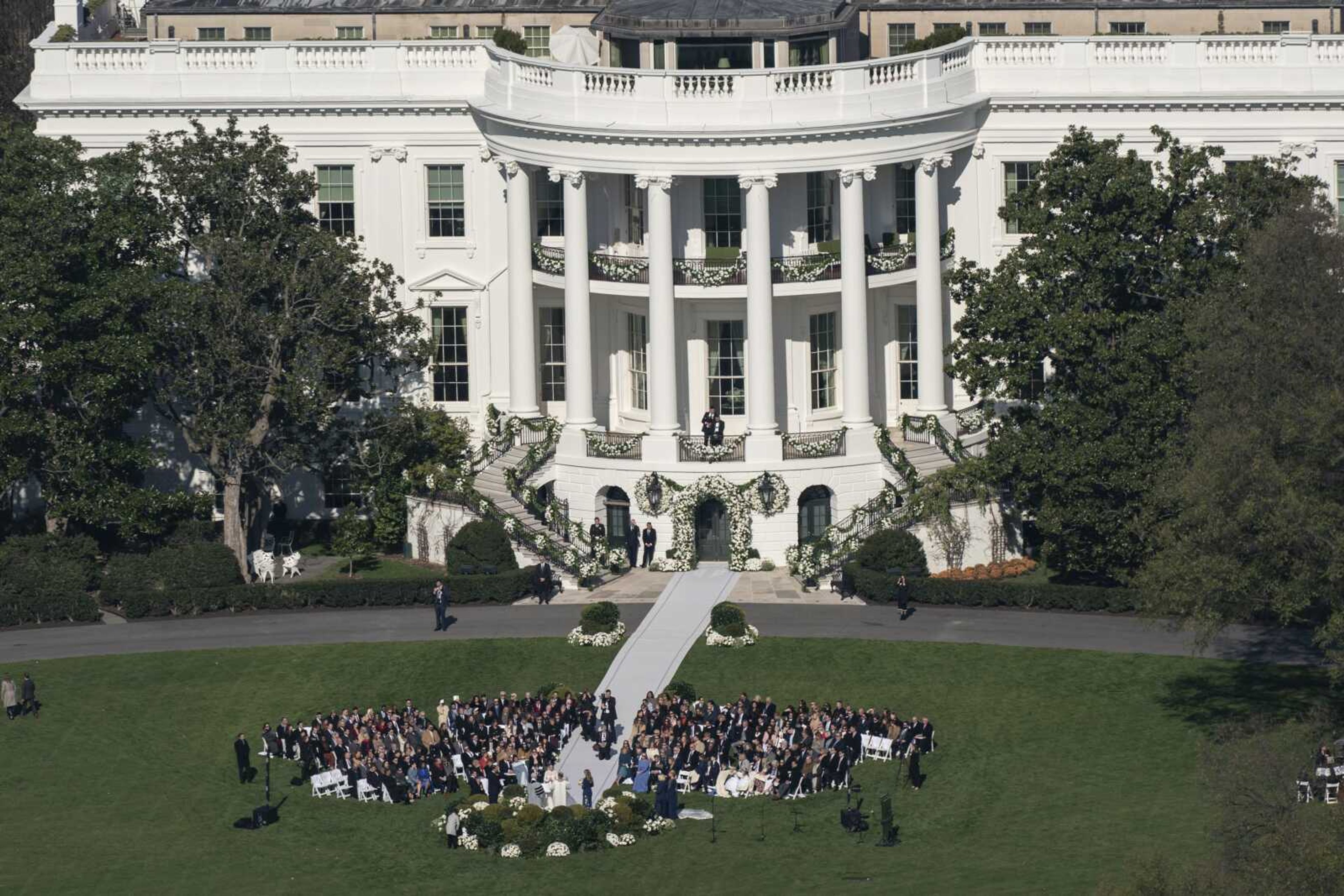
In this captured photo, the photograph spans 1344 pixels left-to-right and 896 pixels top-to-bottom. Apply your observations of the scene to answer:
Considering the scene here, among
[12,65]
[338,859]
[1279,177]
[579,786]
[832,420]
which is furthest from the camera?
[12,65]

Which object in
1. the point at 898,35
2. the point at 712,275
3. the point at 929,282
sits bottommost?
the point at 929,282

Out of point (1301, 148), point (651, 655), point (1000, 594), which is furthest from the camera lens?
point (1301, 148)

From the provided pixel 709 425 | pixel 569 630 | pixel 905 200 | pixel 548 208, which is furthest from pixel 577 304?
pixel 569 630

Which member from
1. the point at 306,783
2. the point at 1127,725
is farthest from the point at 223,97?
the point at 1127,725

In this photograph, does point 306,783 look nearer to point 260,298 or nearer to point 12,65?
point 260,298

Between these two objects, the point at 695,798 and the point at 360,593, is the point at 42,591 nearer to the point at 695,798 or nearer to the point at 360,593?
the point at 360,593

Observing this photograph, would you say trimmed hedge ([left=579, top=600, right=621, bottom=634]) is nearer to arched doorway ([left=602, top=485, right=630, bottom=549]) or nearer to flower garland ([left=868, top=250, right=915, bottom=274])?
arched doorway ([left=602, top=485, right=630, bottom=549])

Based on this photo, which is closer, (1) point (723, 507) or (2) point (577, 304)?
(1) point (723, 507)

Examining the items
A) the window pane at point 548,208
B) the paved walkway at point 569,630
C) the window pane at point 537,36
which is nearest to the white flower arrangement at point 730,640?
the paved walkway at point 569,630
